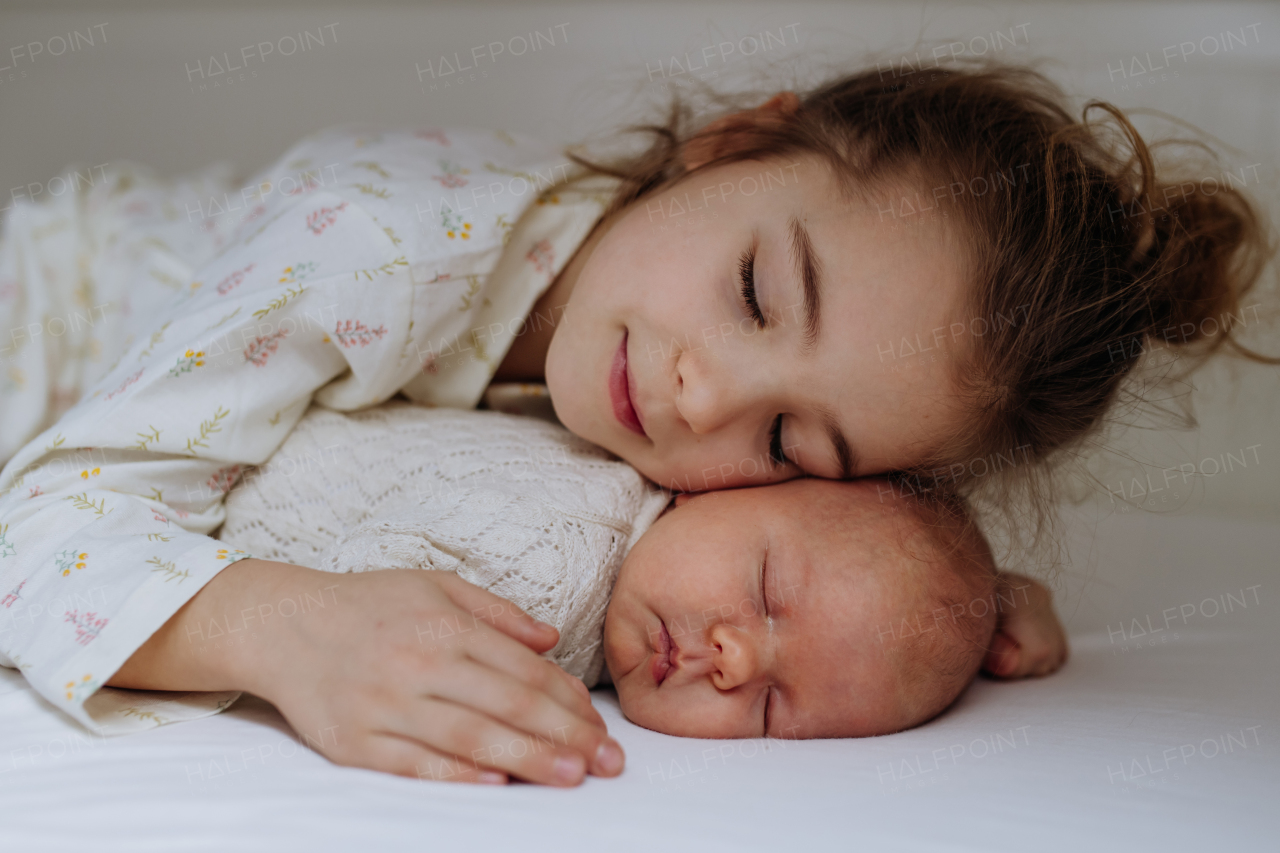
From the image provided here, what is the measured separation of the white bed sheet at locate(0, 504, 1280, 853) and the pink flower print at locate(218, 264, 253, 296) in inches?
15.3

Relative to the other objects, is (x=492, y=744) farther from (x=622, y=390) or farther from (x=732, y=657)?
(x=622, y=390)

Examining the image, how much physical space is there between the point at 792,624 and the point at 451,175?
2.12 ft

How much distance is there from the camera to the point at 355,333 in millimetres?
941

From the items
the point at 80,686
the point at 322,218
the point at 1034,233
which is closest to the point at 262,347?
the point at 322,218

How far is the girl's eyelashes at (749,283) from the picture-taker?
34.0 inches

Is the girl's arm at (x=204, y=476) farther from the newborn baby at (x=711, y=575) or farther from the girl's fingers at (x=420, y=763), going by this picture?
the newborn baby at (x=711, y=575)

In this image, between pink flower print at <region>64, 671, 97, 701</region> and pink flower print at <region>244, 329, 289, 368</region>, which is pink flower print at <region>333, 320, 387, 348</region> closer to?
pink flower print at <region>244, 329, 289, 368</region>

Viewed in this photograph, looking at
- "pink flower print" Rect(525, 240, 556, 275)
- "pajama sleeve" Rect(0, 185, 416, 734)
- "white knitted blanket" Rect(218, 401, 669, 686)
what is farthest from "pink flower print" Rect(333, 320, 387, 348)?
"pink flower print" Rect(525, 240, 556, 275)

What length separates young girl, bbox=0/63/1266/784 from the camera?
2.36ft

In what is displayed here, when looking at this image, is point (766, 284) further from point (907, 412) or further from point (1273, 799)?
point (1273, 799)

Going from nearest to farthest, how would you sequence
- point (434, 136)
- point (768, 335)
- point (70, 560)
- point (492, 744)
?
1. point (492, 744)
2. point (70, 560)
3. point (768, 335)
4. point (434, 136)

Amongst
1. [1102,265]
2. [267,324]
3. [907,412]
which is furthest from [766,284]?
[267,324]

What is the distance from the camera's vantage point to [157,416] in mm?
865

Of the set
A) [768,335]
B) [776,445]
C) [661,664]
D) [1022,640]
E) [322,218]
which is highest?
[322,218]
